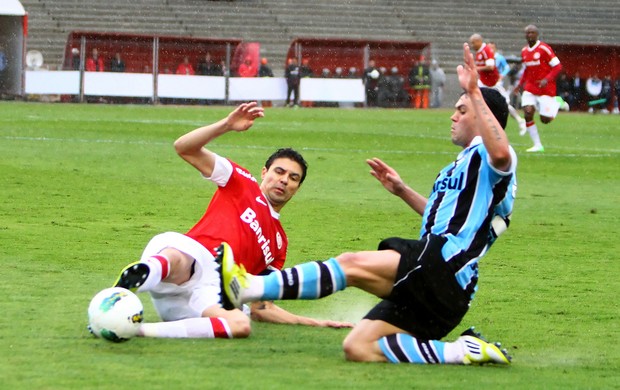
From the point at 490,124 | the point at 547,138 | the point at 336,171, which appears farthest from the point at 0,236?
the point at 547,138

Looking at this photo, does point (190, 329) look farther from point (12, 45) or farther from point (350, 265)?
point (12, 45)

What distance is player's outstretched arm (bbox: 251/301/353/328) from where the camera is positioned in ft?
23.7

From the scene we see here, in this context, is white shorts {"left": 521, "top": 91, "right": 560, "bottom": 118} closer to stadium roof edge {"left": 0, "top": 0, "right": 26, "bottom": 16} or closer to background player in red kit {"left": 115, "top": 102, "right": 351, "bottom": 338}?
background player in red kit {"left": 115, "top": 102, "right": 351, "bottom": 338}

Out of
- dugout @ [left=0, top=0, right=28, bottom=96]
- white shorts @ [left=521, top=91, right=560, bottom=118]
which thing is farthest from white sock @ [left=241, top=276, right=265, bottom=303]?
dugout @ [left=0, top=0, right=28, bottom=96]

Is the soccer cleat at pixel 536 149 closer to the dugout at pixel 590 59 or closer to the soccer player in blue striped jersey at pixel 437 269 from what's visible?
the soccer player in blue striped jersey at pixel 437 269

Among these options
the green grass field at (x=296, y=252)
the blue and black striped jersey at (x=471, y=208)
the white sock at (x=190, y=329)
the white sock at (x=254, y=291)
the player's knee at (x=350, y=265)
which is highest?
the blue and black striped jersey at (x=471, y=208)

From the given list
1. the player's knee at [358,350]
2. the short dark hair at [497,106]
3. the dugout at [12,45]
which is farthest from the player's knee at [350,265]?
the dugout at [12,45]

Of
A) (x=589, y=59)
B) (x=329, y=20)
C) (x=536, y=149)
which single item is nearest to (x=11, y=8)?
(x=329, y=20)

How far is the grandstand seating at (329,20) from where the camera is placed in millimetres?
45438

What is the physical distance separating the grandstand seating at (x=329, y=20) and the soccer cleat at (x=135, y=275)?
35.8 meters

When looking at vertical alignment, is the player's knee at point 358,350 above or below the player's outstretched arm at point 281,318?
A: above

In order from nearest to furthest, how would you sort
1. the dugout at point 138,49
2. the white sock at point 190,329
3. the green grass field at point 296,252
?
the green grass field at point 296,252 < the white sock at point 190,329 < the dugout at point 138,49

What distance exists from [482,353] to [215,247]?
169 cm

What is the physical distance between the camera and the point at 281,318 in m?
7.28
